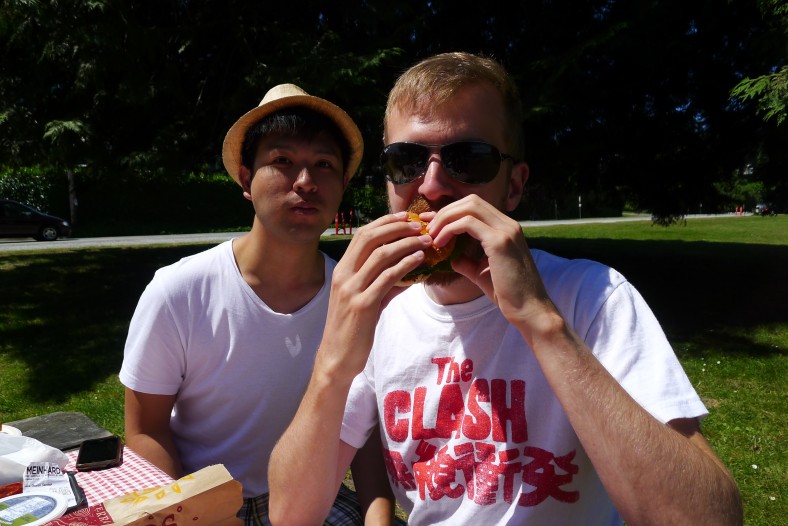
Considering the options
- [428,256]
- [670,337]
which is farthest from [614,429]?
[670,337]

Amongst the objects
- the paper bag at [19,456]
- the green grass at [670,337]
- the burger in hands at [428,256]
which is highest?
the burger in hands at [428,256]

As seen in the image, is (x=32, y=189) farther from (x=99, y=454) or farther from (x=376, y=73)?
(x=99, y=454)

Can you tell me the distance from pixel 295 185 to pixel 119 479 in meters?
1.31

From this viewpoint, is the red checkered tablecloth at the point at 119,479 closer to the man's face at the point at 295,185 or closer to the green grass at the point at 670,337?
the man's face at the point at 295,185

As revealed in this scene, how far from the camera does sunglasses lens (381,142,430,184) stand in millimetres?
1890

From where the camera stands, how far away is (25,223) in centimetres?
2353

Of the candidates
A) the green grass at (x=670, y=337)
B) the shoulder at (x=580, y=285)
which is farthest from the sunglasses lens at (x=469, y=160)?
the green grass at (x=670, y=337)

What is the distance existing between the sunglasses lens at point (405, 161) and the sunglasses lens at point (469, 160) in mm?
77

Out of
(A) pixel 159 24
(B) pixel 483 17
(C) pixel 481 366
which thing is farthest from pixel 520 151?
(A) pixel 159 24

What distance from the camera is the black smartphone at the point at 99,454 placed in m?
2.03

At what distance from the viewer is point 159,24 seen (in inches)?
404

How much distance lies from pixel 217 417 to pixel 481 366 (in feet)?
4.32

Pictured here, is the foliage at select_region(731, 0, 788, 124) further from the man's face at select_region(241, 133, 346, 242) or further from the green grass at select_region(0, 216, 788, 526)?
the man's face at select_region(241, 133, 346, 242)

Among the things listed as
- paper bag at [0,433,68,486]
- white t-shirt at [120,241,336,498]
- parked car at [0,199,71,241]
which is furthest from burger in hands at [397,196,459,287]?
parked car at [0,199,71,241]
